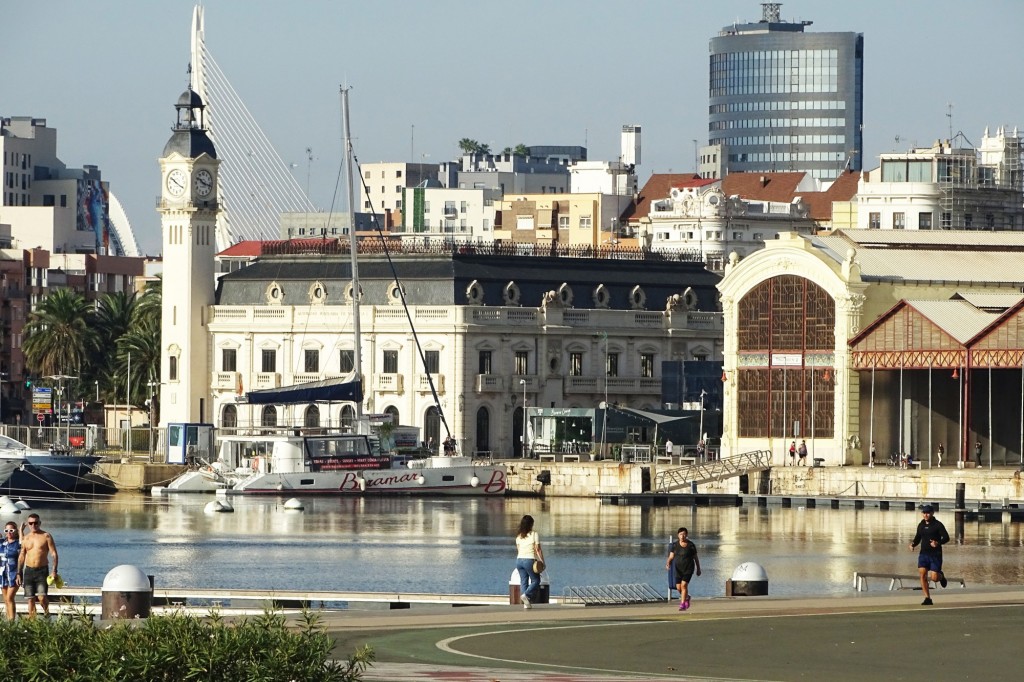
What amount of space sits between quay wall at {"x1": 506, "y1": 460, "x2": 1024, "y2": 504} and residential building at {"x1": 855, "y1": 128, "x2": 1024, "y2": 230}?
55.4 meters

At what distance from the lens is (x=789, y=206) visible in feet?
651

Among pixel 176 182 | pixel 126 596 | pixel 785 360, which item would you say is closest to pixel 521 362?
pixel 176 182

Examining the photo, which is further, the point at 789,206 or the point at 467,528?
the point at 789,206

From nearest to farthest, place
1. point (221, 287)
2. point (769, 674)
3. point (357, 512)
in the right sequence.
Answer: point (769, 674) → point (357, 512) → point (221, 287)

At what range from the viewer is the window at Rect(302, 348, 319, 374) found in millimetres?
142875

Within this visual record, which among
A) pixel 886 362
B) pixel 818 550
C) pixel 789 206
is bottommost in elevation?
pixel 818 550

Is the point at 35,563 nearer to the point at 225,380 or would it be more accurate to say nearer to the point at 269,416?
the point at 269,416

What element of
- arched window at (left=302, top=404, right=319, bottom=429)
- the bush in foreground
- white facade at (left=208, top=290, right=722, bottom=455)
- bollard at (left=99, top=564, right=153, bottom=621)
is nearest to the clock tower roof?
white facade at (left=208, top=290, right=722, bottom=455)

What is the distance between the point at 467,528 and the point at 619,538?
9.55 metres

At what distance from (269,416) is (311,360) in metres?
4.57

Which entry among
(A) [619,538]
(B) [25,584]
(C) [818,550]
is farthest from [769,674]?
(A) [619,538]

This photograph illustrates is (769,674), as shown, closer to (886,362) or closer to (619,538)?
(619,538)

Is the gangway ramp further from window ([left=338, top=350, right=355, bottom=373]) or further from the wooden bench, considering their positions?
the wooden bench

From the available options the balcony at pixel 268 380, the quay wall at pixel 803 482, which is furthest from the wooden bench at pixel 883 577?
the balcony at pixel 268 380
